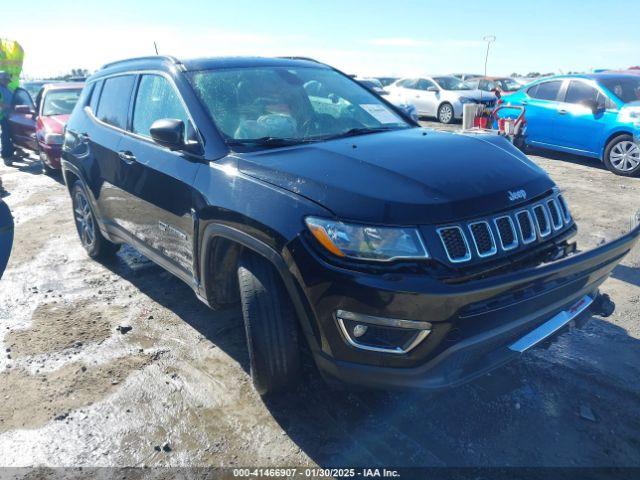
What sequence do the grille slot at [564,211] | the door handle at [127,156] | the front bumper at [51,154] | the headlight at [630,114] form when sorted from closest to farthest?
1. the grille slot at [564,211]
2. the door handle at [127,156]
3. the headlight at [630,114]
4. the front bumper at [51,154]

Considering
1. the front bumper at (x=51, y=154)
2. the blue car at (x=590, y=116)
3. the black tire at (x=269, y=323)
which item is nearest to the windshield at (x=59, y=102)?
the front bumper at (x=51, y=154)

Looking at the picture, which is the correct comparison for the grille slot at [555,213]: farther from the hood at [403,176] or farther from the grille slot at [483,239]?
the grille slot at [483,239]

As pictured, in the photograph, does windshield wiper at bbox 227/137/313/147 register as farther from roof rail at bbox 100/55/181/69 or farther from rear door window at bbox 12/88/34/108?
rear door window at bbox 12/88/34/108

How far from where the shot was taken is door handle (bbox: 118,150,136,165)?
3564 millimetres

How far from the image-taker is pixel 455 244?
217cm

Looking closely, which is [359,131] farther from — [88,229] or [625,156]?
[625,156]

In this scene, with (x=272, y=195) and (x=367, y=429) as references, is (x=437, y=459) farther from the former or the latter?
(x=272, y=195)

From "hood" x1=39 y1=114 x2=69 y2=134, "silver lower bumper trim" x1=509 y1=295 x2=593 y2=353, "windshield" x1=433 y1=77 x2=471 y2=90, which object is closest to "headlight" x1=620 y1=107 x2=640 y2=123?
"silver lower bumper trim" x1=509 y1=295 x2=593 y2=353

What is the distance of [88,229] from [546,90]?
27.5ft

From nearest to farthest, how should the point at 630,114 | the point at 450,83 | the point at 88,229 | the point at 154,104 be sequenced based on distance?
the point at 154,104
the point at 88,229
the point at 630,114
the point at 450,83

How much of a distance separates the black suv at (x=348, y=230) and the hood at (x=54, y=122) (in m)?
6.22

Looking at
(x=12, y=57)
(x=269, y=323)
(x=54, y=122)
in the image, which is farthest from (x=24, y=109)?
(x=269, y=323)

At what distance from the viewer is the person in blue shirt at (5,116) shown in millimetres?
10315

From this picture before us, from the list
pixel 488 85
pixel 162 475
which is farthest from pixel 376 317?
pixel 488 85
